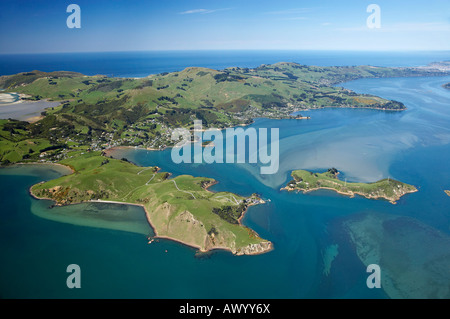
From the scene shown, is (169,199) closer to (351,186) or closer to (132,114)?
(351,186)

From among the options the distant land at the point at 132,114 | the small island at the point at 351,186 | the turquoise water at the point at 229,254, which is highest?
the distant land at the point at 132,114

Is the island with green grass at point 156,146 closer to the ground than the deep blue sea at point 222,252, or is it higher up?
higher up

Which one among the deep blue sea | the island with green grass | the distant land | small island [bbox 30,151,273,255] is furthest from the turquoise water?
the distant land

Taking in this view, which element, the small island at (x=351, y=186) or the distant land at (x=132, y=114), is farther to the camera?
the distant land at (x=132, y=114)

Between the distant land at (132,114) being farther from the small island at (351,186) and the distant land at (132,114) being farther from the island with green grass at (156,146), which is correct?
the small island at (351,186)

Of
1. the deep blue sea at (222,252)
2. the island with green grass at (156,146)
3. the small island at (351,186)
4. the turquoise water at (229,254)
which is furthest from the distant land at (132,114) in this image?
the small island at (351,186)

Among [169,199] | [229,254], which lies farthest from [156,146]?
[229,254]
